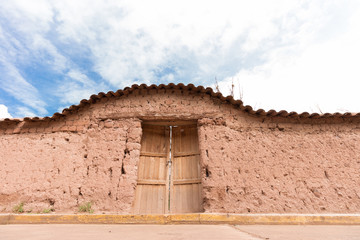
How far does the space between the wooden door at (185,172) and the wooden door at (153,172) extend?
0.56 ft

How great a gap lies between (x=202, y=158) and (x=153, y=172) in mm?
1182

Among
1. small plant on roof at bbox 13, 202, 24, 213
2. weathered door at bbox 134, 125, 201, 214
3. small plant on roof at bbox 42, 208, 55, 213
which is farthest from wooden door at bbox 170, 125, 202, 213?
small plant on roof at bbox 13, 202, 24, 213

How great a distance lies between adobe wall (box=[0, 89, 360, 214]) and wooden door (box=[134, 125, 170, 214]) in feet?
1.37

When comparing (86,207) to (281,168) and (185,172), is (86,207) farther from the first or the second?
(281,168)

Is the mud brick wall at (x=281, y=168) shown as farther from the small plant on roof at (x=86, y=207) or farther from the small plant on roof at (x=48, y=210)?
the small plant on roof at (x=48, y=210)

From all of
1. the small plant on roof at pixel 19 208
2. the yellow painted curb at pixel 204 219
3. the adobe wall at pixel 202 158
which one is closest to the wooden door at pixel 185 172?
the adobe wall at pixel 202 158

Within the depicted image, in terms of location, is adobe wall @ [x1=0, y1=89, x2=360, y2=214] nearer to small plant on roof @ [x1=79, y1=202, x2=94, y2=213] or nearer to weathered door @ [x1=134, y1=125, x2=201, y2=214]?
small plant on roof @ [x1=79, y1=202, x2=94, y2=213]

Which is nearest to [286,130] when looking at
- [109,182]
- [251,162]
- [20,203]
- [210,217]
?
[251,162]

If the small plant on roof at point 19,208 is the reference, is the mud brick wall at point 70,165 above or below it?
above

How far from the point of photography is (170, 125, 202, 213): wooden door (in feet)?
13.6

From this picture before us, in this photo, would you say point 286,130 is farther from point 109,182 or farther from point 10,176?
point 10,176

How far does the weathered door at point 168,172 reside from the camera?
4176 mm
